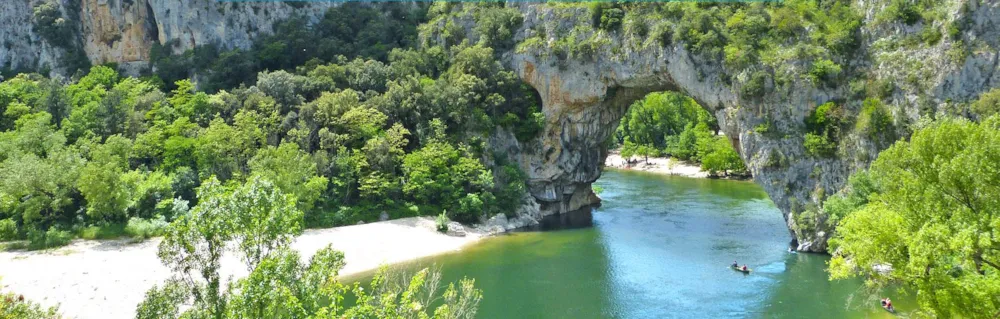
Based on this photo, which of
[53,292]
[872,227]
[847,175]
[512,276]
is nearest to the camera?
[872,227]

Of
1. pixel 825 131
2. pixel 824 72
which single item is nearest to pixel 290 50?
pixel 824 72

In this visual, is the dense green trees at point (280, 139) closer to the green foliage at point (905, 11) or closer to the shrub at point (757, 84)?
the shrub at point (757, 84)

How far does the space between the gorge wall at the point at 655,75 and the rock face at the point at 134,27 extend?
0.30ft

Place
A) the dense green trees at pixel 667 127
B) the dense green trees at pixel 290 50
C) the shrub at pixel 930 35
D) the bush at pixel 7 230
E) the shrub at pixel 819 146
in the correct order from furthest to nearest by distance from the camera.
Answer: the dense green trees at pixel 667 127 → the dense green trees at pixel 290 50 → the shrub at pixel 819 146 → the bush at pixel 7 230 → the shrub at pixel 930 35

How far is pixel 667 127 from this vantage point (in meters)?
82.9

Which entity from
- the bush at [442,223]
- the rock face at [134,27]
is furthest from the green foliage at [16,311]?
the rock face at [134,27]

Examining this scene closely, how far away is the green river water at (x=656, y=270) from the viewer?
1011 inches

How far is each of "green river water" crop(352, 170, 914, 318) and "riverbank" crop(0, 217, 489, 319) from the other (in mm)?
2764

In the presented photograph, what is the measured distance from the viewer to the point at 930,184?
14.1m

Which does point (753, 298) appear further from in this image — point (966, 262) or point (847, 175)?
point (966, 262)

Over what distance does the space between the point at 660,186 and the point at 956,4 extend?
106ft

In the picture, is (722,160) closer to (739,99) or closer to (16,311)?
(739,99)

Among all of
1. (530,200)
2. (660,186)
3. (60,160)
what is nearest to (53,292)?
(60,160)

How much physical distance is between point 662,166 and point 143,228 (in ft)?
189
